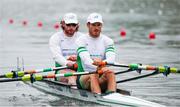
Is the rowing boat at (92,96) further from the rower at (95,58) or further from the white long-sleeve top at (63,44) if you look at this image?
the white long-sleeve top at (63,44)

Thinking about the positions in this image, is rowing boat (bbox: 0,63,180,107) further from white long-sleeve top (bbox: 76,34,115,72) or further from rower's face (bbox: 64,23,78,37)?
rower's face (bbox: 64,23,78,37)

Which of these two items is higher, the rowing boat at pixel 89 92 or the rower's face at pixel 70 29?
the rower's face at pixel 70 29

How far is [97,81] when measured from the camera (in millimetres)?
13555

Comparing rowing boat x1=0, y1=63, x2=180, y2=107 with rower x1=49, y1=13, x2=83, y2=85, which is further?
rower x1=49, y1=13, x2=83, y2=85

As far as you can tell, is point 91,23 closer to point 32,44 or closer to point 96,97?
point 96,97

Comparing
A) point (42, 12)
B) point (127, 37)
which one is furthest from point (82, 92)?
point (42, 12)

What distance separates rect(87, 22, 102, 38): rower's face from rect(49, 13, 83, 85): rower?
1.43 m

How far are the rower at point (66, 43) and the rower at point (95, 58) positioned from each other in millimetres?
1049

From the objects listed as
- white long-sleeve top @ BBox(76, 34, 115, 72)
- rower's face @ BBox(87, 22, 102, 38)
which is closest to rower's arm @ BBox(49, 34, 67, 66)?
white long-sleeve top @ BBox(76, 34, 115, 72)

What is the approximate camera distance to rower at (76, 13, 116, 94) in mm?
13492

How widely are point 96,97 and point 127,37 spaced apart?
20.0 metres

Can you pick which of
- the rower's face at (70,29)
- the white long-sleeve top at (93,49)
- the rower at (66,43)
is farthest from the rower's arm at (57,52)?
the white long-sleeve top at (93,49)

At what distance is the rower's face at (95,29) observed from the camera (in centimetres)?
1380

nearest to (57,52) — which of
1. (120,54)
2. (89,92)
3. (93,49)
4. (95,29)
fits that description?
(93,49)
